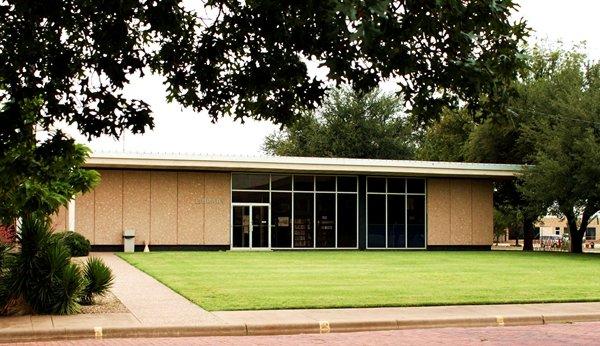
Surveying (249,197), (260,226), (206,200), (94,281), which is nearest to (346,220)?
(260,226)

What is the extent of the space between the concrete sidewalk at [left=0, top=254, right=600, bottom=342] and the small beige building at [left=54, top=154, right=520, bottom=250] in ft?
65.5

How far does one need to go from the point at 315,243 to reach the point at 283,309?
953 inches

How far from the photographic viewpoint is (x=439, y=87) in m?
8.26

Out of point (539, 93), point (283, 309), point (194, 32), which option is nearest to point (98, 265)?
point (283, 309)

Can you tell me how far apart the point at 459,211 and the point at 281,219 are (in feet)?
30.2

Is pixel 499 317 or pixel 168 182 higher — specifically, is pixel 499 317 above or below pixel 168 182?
below

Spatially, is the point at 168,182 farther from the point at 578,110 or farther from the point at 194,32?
the point at 194,32

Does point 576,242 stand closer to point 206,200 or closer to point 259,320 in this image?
point 206,200

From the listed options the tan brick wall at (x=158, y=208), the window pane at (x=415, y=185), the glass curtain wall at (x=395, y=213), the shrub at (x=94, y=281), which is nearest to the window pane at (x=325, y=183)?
the glass curtain wall at (x=395, y=213)

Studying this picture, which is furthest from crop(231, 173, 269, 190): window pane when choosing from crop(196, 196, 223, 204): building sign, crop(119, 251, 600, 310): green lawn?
crop(119, 251, 600, 310): green lawn

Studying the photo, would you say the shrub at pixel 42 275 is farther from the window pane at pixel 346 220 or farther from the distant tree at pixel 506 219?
the distant tree at pixel 506 219

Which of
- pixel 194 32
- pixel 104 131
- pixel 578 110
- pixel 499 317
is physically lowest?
pixel 499 317

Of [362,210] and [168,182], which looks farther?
[362,210]

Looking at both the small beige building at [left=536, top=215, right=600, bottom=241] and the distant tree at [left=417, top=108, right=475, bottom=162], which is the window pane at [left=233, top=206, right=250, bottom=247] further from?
the small beige building at [left=536, top=215, right=600, bottom=241]
